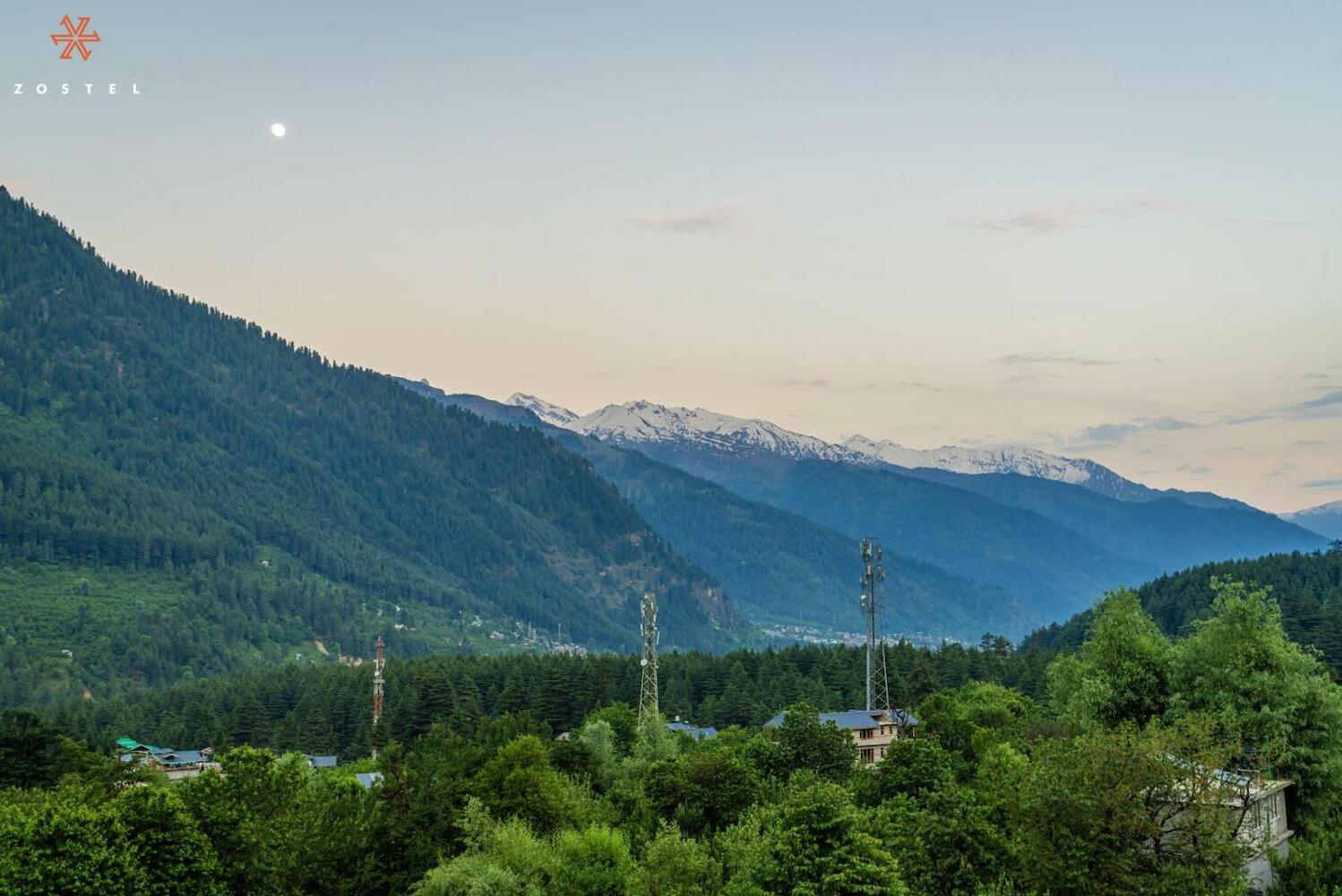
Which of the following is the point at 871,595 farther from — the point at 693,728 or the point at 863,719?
the point at 693,728

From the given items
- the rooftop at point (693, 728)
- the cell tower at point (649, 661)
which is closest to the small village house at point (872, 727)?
the rooftop at point (693, 728)

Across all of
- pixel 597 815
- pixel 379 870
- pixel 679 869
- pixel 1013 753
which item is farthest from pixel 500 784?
pixel 1013 753

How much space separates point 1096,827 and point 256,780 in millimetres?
57131

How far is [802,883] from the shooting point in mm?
56281

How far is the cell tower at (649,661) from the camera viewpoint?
121 m

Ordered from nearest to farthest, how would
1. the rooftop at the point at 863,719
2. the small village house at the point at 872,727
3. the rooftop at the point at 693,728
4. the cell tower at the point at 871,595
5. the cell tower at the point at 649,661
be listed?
the cell tower at the point at 649,661
the small village house at the point at 872,727
the rooftop at the point at 863,719
the rooftop at the point at 693,728
the cell tower at the point at 871,595

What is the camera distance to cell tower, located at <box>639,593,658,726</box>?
120938 millimetres

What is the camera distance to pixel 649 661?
13112 centimetres

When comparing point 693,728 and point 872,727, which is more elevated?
point 872,727

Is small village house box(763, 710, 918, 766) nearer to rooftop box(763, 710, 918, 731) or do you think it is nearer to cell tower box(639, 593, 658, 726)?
rooftop box(763, 710, 918, 731)

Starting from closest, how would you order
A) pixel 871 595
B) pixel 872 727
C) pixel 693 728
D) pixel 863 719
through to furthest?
pixel 872 727 → pixel 863 719 → pixel 871 595 → pixel 693 728

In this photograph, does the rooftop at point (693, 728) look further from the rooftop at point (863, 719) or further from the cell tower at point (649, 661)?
the rooftop at point (863, 719)

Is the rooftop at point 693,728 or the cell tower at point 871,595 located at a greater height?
the cell tower at point 871,595

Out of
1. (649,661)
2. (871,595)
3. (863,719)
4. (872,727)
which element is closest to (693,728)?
(649,661)
